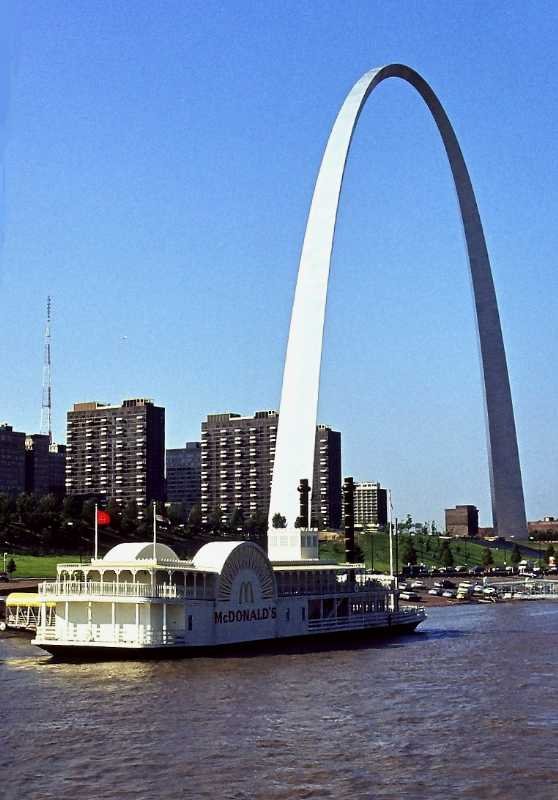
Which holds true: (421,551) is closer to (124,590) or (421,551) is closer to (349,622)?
(349,622)

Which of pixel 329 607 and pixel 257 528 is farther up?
pixel 257 528

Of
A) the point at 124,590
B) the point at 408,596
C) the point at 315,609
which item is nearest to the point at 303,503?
the point at 315,609

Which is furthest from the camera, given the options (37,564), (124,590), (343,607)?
(37,564)

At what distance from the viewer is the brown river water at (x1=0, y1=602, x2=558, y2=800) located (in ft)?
102

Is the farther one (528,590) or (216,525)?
(216,525)

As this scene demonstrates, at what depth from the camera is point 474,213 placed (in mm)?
108938

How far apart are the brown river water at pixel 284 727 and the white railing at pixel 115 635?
126 centimetres

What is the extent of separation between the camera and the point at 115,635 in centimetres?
5556

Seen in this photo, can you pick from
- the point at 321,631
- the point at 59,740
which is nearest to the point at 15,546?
the point at 321,631

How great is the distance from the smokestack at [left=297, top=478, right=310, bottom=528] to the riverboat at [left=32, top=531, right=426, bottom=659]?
8486mm

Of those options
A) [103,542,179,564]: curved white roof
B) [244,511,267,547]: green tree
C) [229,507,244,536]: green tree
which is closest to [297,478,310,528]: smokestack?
[103,542,179,564]: curved white roof

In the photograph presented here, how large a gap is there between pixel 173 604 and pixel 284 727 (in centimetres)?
1855

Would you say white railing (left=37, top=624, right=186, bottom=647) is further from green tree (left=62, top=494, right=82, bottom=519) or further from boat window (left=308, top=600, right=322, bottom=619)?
green tree (left=62, top=494, right=82, bottom=519)

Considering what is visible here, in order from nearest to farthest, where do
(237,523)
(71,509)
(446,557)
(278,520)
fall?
(278,520) < (71,509) < (446,557) < (237,523)
